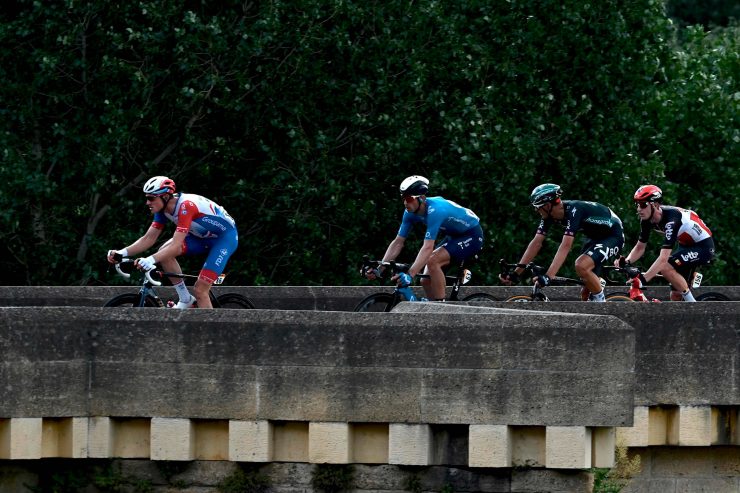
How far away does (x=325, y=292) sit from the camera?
18.8 meters

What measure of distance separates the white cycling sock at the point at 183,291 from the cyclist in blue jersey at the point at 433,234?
194 centimetres

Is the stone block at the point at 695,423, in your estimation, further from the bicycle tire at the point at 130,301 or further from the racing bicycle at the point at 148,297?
the bicycle tire at the point at 130,301

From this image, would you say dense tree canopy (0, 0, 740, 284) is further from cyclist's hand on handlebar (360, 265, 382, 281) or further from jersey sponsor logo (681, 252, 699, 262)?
cyclist's hand on handlebar (360, 265, 382, 281)

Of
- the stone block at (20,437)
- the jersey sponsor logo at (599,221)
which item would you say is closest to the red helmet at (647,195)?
the jersey sponsor logo at (599,221)

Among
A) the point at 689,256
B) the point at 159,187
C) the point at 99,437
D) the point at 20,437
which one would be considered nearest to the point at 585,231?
the point at 689,256

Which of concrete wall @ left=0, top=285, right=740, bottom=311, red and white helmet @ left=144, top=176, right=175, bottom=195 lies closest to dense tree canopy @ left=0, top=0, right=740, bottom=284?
concrete wall @ left=0, top=285, right=740, bottom=311

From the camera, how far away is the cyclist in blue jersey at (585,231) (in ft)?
55.5

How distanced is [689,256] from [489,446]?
8.37 metres

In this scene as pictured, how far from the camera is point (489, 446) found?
10766mm

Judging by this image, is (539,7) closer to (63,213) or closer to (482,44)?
(482,44)

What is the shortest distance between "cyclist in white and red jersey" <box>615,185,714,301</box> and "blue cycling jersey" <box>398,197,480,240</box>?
2.04 meters

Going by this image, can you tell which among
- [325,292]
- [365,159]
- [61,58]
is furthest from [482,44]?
[325,292]

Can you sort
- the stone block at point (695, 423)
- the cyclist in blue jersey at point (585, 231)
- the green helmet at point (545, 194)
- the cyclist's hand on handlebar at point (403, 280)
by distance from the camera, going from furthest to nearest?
1. the cyclist in blue jersey at point (585, 231)
2. the green helmet at point (545, 194)
3. the cyclist's hand on handlebar at point (403, 280)
4. the stone block at point (695, 423)

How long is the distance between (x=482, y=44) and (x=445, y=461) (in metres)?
19.0
